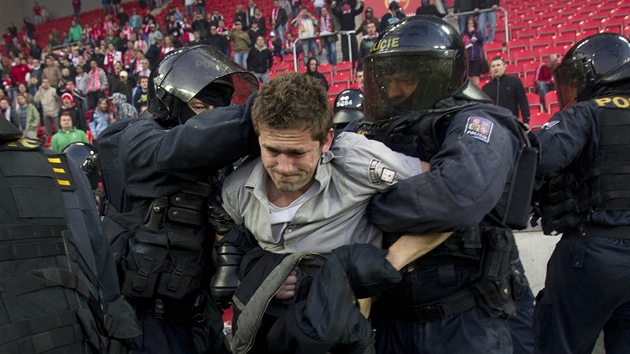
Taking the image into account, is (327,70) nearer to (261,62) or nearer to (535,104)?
(261,62)

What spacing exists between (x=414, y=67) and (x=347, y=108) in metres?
3.26

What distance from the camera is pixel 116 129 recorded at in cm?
306

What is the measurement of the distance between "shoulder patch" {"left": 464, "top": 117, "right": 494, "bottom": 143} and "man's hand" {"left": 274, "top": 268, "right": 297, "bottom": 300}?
0.80m

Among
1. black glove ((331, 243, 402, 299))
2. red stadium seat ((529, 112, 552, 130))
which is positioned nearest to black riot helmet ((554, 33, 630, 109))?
black glove ((331, 243, 402, 299))

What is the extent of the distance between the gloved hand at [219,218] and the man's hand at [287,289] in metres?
0.57

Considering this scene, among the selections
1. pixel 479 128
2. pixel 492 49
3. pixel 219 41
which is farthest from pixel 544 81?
pixel 479 128

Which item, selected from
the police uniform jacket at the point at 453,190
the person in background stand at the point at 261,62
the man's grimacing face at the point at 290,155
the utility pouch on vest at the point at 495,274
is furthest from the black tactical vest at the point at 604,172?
the person in background stand at the point at 261,62

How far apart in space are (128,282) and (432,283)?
1341 millimetres

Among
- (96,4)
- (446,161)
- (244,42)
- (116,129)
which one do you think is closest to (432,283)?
(446,161)

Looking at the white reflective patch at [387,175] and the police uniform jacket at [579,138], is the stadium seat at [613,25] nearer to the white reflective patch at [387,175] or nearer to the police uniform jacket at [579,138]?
the police uniform jacket at [579,138]

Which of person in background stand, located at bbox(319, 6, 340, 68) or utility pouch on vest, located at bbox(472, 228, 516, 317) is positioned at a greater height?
utility pouch on vest, located at bbox(472, 228, 516, 317)

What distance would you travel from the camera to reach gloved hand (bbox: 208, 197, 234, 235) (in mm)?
2662

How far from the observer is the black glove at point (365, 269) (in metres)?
2.09

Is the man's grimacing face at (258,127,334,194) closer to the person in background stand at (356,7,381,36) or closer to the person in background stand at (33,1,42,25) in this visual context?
the person in background stand at (356,7,381,36)
